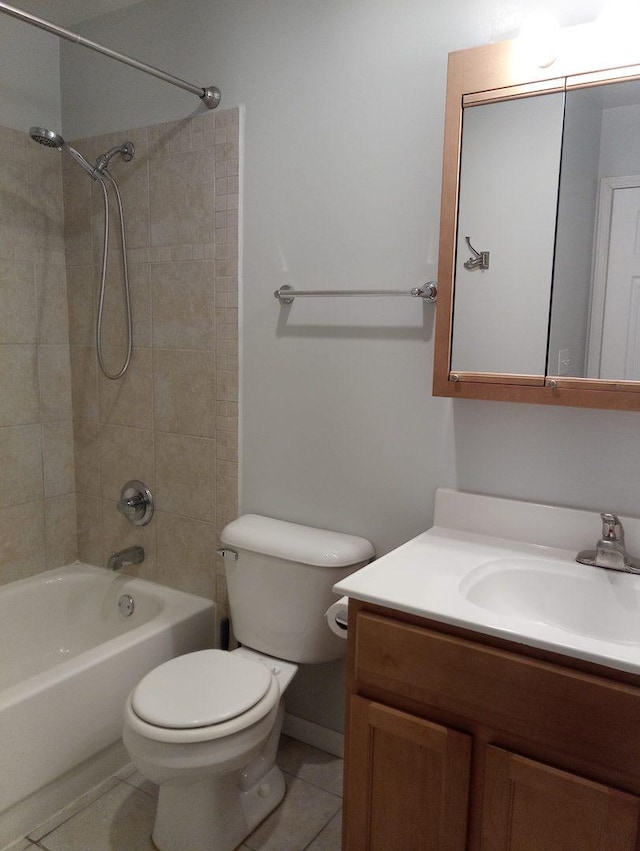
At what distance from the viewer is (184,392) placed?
2.34 m

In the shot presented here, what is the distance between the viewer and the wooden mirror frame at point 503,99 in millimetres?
1422

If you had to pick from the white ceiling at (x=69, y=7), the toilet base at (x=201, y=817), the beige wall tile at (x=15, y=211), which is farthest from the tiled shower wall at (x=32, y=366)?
the toilet base at (x=201, y=817)

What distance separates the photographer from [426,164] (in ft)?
5.82

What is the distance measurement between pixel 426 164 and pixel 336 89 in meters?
0.38

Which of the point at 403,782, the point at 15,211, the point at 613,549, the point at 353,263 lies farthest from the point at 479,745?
the point at 15,211

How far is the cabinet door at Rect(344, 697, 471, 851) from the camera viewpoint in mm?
1313

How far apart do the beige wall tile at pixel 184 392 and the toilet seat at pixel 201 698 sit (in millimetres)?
802

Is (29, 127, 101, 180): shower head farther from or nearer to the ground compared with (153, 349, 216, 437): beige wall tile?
farther from the ground

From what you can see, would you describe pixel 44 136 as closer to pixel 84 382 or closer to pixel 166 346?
pixel 166 346

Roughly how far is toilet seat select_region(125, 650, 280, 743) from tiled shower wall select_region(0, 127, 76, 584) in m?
1.04

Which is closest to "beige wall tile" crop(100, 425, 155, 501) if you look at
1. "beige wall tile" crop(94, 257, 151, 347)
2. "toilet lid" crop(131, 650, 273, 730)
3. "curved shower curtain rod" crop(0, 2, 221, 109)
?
"beige wall tile" crop(94, 257, 151, 347)

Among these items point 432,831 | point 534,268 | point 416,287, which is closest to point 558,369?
point 534,268

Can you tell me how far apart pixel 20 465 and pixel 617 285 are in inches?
83.6

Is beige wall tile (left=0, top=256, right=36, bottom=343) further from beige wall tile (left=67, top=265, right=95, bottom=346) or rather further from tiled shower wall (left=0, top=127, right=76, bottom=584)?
beige wall tile (left=67, top=265, right=95, bottom=346)
